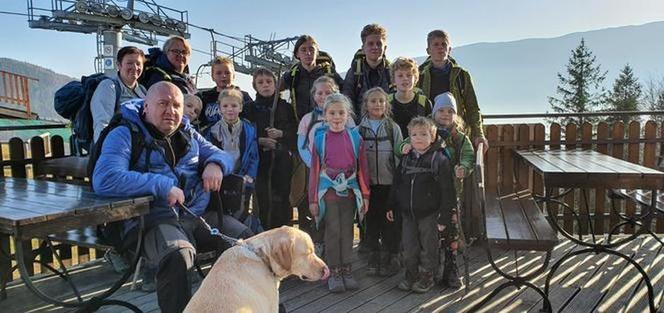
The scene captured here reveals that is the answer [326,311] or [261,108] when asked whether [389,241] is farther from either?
[261,108]

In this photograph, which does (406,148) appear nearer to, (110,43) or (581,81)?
(110,43)

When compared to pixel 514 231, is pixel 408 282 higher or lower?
lower

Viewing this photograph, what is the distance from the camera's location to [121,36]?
39.5 m

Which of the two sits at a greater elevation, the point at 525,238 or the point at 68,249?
the point at 525,238

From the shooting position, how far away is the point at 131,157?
282cm

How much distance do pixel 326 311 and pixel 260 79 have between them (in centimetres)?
213

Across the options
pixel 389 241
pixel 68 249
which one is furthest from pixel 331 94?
pixel 68 249

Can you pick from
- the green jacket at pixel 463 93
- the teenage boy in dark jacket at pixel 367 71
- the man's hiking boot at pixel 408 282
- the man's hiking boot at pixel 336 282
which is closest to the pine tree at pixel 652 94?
the green jacket at pixel 463 93

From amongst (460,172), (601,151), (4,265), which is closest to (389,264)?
(460,172)

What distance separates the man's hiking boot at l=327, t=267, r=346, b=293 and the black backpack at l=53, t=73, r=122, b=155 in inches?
81.0

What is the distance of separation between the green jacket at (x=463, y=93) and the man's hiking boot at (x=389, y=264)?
1.31 metres

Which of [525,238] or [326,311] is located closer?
[525,238]

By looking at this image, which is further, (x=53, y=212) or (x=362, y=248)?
(x=362, y=248)

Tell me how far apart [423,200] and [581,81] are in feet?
189
